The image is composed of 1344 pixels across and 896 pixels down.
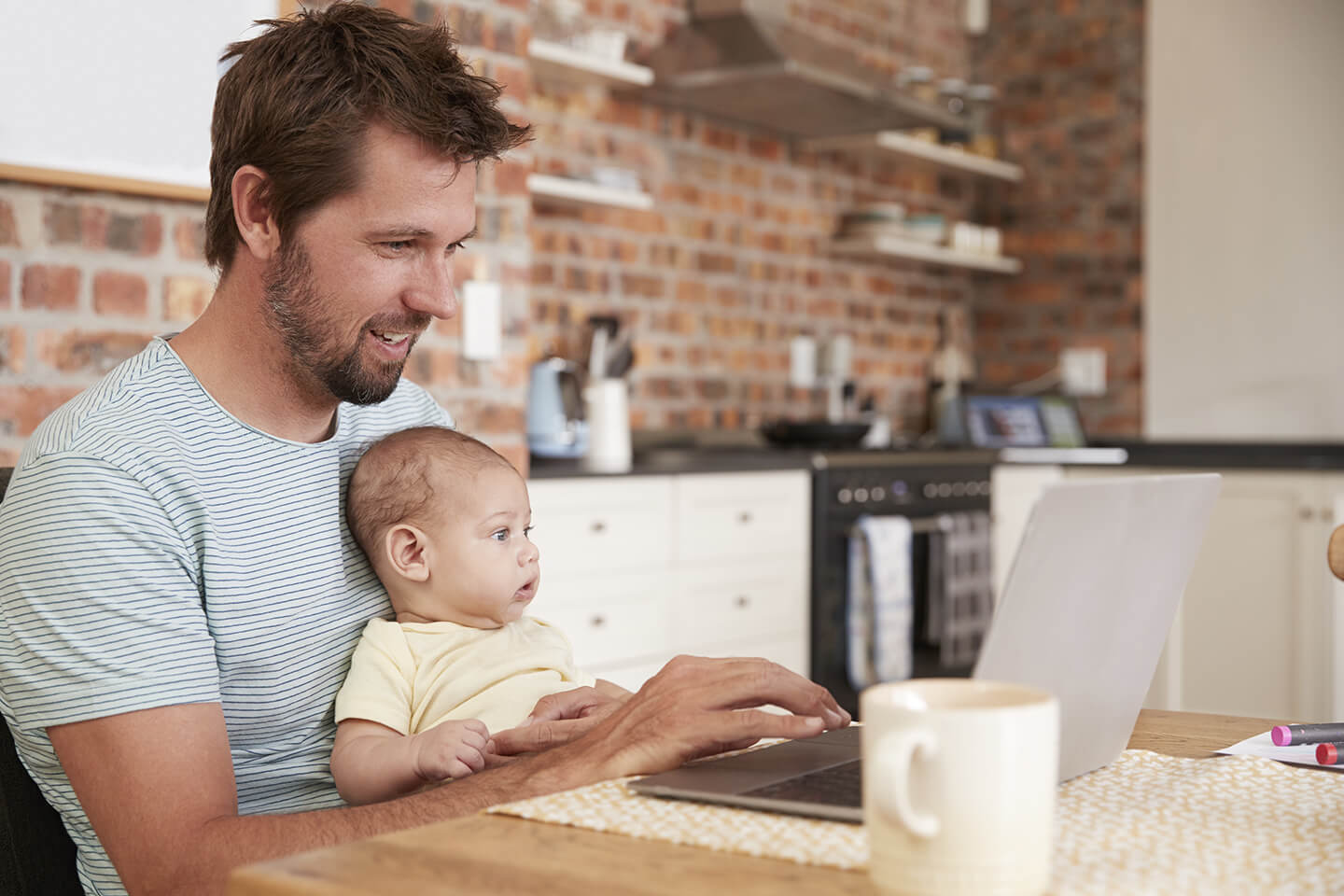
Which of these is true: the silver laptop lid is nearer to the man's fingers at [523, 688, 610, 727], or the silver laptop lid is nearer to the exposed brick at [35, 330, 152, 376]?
the man's fingers at [523, 688, 610, 727]

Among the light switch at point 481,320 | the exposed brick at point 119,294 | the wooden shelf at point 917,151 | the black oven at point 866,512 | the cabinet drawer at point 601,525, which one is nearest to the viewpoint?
the exposed brick at point 119,294

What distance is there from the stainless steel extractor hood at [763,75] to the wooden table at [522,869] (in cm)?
349

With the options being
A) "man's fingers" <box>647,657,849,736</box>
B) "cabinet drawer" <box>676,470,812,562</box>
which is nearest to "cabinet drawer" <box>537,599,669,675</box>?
"cabinet drawer" <box>676,470,812,562</box>

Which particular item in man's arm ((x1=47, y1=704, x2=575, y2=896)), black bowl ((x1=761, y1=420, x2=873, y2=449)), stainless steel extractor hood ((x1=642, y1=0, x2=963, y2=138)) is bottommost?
man's arm ((x1=47, y1=704, x2=575, y2=896))

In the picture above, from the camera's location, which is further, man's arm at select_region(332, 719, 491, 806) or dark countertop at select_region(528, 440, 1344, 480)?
dark countertop at select_region(528, 440, 1344, 480)

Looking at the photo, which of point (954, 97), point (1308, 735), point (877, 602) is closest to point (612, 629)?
point (877, 602)

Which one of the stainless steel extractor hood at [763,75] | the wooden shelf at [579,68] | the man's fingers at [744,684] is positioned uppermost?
the stainless steel extractor hood at [763,75]

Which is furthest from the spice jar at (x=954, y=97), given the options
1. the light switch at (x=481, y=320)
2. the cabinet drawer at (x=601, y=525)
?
the light switch at (x=481, y=320)

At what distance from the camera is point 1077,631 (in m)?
0.84

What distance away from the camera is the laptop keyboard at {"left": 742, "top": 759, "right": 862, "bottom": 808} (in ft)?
2.70

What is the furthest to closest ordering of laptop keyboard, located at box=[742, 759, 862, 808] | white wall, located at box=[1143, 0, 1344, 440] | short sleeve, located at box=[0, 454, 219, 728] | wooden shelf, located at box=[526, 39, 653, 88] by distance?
white wall, located at box=[1143, 0, 1344, 440], wooden shelf, located at box=[526, 39, 653, 88], short sleeve, located at box=[0, 454, 219, 728], laptop keyboard, located at box=[742, 759, 862, 808]

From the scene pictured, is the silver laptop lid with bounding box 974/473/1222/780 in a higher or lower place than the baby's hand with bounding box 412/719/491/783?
higher

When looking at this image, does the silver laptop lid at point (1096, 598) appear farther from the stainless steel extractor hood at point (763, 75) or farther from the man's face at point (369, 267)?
the stainless steel extractor hood at point (763, 75)

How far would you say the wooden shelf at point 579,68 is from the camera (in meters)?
3.73
